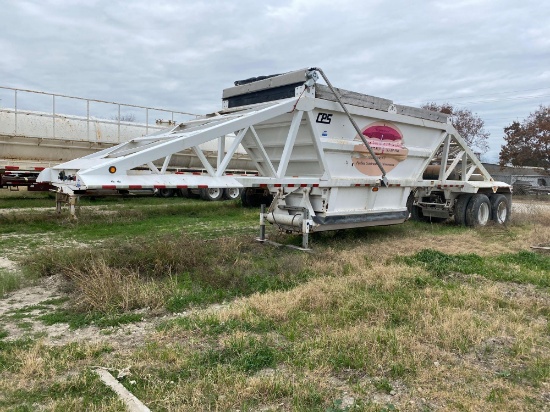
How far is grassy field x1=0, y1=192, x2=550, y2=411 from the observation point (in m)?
3.22

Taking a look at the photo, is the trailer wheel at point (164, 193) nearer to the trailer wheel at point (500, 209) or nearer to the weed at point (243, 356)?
the trailer wheel at point (500, 209)

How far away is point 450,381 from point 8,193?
68.0 feet

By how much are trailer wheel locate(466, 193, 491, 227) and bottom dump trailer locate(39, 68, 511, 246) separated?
1307 mm

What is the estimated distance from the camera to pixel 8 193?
19.6 metres

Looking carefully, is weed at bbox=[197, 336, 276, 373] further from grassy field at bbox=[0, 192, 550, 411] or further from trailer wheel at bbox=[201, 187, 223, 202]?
trailer wheel at bbox=[201, 187, 223, 202]

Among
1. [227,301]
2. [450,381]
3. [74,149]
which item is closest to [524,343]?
[450,381]

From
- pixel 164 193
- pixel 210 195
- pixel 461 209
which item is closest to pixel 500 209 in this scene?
pixel 461 209

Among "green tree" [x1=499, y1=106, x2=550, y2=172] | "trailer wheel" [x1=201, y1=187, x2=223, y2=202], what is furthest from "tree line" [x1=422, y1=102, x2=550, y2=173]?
"trailer wheel" [x1=201, y1=187, x2=223, y2=202]

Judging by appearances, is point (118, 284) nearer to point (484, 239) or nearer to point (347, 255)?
point (347, 255)

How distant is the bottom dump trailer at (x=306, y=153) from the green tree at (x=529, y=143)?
85.5 feet

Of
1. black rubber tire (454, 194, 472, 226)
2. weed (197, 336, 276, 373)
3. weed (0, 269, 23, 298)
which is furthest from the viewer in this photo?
black rubber tire (454, 194, 472, 226)

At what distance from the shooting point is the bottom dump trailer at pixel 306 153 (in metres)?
7.02

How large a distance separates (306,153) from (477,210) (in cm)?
583

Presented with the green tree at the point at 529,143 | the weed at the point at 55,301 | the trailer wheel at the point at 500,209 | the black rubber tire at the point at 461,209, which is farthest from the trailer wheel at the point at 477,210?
the green tree at the point at 529,143
